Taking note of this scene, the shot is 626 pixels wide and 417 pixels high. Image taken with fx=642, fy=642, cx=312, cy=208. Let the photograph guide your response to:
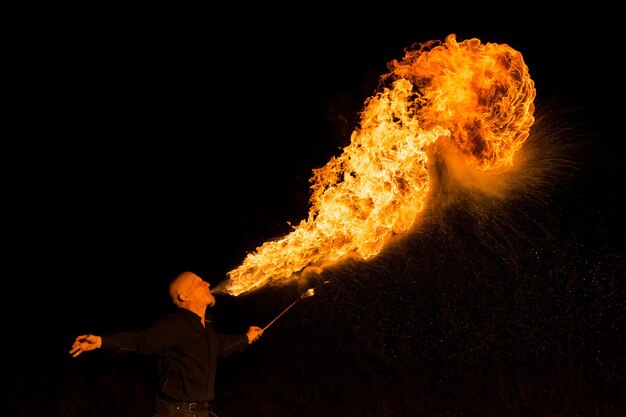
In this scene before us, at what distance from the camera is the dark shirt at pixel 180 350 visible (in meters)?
3.80

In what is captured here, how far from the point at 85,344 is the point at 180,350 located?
0.61 metres

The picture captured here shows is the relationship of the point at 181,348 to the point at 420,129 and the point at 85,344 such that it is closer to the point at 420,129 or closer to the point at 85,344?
the point at 85,344

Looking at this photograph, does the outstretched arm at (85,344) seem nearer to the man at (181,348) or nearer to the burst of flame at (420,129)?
the man at (181,348)

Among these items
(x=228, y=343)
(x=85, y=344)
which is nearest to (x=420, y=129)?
(x=228, y=343)

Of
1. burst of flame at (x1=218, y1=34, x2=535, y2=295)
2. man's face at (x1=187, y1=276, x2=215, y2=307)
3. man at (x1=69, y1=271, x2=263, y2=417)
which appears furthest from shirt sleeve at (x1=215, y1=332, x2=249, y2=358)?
burst of flame at (x1=218, y1=34, x2=535, y2=295)

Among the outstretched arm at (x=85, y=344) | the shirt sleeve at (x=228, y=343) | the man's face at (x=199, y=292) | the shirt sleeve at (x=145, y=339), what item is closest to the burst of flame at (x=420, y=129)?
the shirt sleeve at (x=228, y=343)

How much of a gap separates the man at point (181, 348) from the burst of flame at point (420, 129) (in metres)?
1.85

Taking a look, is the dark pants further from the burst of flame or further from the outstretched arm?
the burst of flame

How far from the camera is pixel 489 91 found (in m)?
6.36

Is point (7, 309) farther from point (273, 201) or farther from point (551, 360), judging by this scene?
point (551, 360)

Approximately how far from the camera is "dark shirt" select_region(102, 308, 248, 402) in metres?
3.80

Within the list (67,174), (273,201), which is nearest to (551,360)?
(273,201)

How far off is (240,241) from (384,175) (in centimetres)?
430

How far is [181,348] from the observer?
3.96 meters
